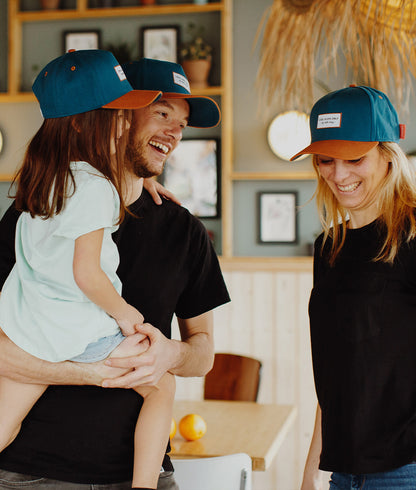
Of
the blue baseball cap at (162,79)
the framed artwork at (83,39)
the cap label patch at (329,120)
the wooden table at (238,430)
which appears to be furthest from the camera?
the framed artwork at (83,39)

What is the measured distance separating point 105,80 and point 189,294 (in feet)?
1.89

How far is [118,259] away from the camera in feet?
4.64

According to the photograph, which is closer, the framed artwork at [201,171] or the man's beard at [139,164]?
the man's beard at [139,164]

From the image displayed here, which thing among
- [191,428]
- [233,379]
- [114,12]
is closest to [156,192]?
[191,428]

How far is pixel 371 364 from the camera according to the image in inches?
56.1

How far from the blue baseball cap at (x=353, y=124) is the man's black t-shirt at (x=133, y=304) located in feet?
1.30

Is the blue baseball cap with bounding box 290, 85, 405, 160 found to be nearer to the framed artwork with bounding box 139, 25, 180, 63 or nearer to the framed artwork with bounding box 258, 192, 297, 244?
the framed artwork with bounding box 258, 192, 297, 244

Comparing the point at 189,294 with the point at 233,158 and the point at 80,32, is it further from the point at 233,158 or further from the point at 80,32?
the point at 80,32

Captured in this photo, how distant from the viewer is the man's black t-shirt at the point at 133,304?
1.35 m

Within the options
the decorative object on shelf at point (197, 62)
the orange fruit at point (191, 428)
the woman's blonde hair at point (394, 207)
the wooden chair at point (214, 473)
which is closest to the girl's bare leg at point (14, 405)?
the wooden chair at point (214, 473)

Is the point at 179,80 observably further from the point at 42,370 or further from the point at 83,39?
the point at 83,39

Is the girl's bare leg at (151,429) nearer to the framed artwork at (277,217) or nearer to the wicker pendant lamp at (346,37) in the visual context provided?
the wicker pendant lamp at (346,37)

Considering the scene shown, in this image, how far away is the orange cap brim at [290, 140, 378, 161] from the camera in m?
1.49

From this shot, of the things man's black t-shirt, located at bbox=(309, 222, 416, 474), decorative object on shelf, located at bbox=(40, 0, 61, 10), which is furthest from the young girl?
decorative object on shelf, located at bbox=(40, 0, 61, 10)
